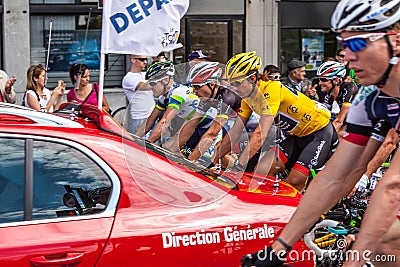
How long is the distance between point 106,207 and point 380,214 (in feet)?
6.01

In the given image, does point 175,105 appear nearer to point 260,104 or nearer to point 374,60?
point 260,104

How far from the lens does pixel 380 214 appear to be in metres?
2.88

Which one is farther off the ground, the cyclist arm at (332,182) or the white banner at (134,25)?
the white banner at (134,25)

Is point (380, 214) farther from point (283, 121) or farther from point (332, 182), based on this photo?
point (283, 121)

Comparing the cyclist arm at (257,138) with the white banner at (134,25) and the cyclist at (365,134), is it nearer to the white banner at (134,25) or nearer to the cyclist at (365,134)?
the white banner at (134,25)

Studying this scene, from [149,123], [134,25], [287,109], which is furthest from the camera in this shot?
[149,123]

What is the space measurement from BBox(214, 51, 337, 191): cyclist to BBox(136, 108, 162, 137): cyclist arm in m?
1.38

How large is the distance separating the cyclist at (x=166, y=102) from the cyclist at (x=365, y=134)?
5.02 m

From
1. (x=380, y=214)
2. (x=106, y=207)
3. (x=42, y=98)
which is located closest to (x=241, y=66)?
(x=106, y=207)

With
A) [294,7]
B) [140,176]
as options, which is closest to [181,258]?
[140,176]

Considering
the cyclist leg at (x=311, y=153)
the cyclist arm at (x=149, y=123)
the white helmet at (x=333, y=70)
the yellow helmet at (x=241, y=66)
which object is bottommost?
the cyclist leg at (x=311, y=153)

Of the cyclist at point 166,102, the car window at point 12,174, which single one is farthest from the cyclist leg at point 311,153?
the car window at point 12,174

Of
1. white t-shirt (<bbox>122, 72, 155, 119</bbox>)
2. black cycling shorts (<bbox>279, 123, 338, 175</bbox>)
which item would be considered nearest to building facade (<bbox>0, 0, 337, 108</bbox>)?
white t-shirt (<bbox>122, 72, 155, 119</bbox>)

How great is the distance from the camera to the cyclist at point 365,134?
9.52ft
